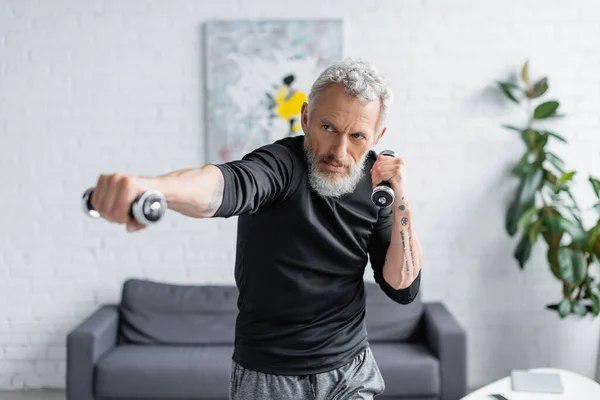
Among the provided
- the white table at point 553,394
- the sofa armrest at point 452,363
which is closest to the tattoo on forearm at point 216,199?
the white table at point 553,394

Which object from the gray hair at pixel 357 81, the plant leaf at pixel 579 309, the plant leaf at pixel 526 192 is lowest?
the plant leaf at pixel 579 309

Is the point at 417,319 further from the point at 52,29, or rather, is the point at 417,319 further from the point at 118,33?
the point at 52,29

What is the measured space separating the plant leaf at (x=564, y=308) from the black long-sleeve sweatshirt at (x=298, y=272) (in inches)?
79.4

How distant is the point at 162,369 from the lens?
3170 mm

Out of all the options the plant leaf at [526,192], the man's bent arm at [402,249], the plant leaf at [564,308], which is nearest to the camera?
the man's bent arm at [402,249]

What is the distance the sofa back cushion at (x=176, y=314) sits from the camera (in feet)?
11.5

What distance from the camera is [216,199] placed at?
1.22 m

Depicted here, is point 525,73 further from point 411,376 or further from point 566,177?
point 411,376

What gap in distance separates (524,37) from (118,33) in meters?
2.10

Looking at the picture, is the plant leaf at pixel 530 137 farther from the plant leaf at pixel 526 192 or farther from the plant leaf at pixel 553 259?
the plant leaf at pixel 553 259

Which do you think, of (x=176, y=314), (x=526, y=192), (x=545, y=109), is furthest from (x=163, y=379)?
(x=545, y=109)

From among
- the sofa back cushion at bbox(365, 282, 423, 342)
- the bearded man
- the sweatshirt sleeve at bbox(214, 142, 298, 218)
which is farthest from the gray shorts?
the sofa back cushion at bbox(365, 282, 423, 342)

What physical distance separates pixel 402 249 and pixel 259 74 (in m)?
2.14

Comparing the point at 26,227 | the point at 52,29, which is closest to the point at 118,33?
the point at 52,29
